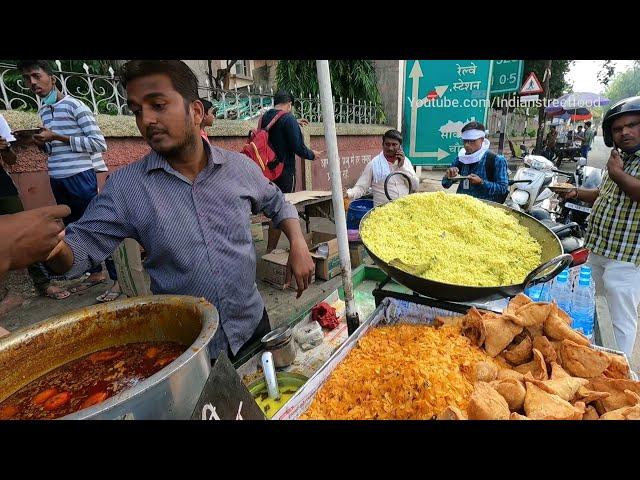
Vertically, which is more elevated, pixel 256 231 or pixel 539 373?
pixel 539 373

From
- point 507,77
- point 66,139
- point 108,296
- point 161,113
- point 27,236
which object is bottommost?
point 108,296

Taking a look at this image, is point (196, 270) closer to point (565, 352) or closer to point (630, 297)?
point (565, 352)

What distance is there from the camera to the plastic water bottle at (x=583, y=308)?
2369mm

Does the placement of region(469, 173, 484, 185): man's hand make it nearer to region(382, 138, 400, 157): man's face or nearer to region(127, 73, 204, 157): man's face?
region(382, 138, 400, 157): man's face

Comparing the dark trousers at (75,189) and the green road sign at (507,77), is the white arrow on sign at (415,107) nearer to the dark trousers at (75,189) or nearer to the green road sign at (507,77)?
the green road sign at (507,77)

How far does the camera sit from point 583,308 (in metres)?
2.39

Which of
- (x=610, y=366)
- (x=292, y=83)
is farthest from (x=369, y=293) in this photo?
(x=292, y=83)

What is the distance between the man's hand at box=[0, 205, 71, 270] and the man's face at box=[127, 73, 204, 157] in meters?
0.76

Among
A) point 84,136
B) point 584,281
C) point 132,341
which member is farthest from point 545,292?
point 84,136

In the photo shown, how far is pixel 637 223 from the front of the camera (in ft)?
9.57

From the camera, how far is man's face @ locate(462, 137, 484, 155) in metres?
4.65

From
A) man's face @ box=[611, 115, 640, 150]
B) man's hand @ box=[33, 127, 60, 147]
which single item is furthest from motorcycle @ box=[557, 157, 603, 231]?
man's hand @ box=[33, 127, 60, 147]

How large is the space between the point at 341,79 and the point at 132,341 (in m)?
11.2

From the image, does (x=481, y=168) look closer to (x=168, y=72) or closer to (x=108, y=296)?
(x=168, y=72)
